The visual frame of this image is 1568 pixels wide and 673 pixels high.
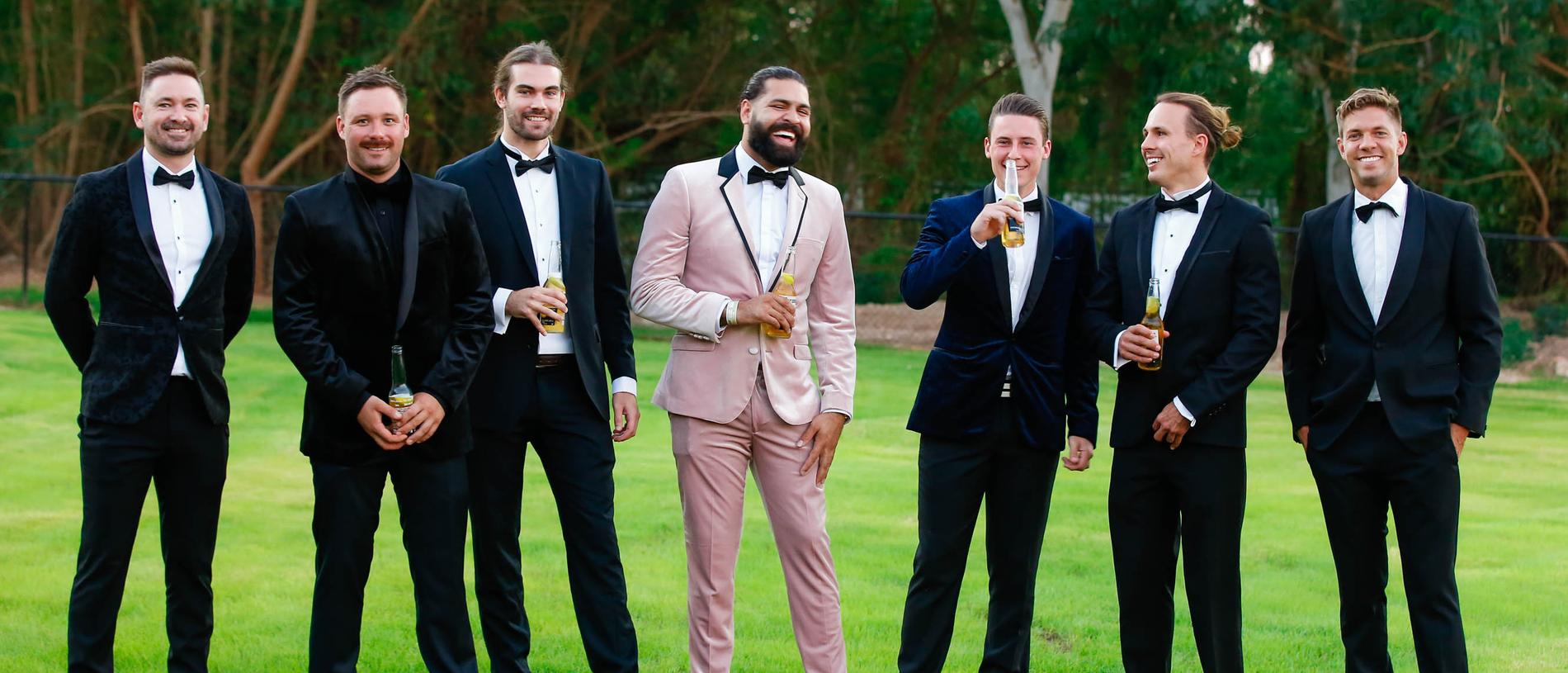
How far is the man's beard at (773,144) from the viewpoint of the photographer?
4.93 m

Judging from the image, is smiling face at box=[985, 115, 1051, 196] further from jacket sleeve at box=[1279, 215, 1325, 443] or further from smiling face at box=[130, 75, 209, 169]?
smiling face at box=[130, 75, 209, 169]

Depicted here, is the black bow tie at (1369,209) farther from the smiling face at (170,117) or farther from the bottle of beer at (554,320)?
the smiling face at (170,117)

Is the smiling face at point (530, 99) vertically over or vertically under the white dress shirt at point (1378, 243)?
over

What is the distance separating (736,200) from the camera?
502cm

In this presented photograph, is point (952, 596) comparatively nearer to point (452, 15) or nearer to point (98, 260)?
point (98, 260)

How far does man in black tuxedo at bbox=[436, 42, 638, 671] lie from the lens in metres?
4.98

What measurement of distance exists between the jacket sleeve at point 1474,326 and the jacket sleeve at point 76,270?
441 cm

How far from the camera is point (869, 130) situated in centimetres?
2786

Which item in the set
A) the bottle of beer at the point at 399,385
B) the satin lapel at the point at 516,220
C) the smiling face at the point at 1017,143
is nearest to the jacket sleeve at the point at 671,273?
the satin lapel at the point at 516,220

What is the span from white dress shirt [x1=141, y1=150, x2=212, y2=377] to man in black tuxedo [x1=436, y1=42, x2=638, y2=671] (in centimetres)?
80

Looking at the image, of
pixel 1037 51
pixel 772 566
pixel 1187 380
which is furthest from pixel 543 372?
pixel 1037 51

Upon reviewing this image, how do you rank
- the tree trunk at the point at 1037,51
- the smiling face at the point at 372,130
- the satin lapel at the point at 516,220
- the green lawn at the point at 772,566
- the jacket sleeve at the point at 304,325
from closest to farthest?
the jacket sleeve at the point at 304,325
the smiling face at the point at 372,130
the satin lapel at the point at 516,220
the green lawn at the point at 772,566
the tree trunk at the point at 1037,51

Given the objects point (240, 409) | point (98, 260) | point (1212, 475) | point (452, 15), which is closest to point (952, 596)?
point (1212, 475)

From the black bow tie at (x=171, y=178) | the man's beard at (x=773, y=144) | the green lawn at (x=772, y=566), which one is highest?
the man's beard at (x=773, y=144)
